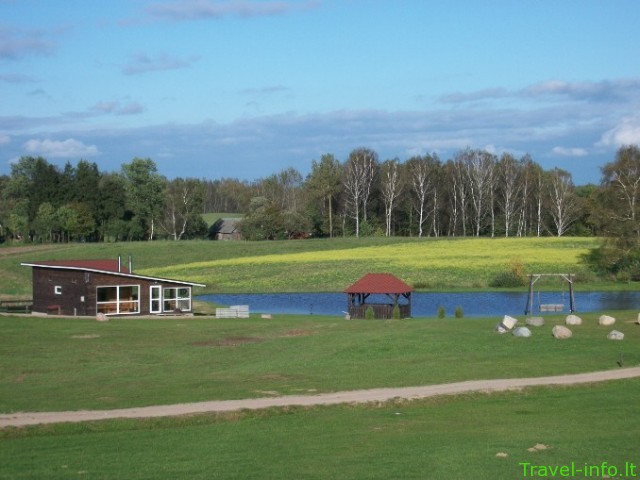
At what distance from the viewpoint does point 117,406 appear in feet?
73.4

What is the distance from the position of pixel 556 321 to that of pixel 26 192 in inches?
4460

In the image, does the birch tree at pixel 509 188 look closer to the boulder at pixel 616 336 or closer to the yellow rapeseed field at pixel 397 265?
the yellow rapeseed field at pixel 397 265

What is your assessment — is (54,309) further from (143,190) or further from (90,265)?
(143,190)

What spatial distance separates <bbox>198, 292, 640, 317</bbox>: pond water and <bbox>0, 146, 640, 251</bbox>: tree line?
53979 millimetres

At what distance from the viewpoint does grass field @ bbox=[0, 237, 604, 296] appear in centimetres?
7425

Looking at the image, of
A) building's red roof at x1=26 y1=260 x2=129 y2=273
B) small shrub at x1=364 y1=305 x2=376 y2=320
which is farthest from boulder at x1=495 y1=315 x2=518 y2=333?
building's red roof at x1=26 y1=260 x2=129 y2=273

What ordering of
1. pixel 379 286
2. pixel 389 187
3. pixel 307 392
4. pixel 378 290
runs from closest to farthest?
pixel 307 392 → pixel 378 290 → pixel 379 286 → pixel 389 187

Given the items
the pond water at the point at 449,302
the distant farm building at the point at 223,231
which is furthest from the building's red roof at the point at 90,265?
the distant farm building at the point at 223,231

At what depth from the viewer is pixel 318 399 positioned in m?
23.0

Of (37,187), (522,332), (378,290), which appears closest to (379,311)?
(378,290)

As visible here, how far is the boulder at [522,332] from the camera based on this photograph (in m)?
34.5

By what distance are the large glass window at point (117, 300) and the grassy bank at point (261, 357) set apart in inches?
298

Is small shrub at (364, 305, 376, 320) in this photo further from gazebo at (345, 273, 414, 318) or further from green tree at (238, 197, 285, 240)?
green tree at (238, 197, 285, 240)

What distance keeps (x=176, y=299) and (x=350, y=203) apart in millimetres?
78336
